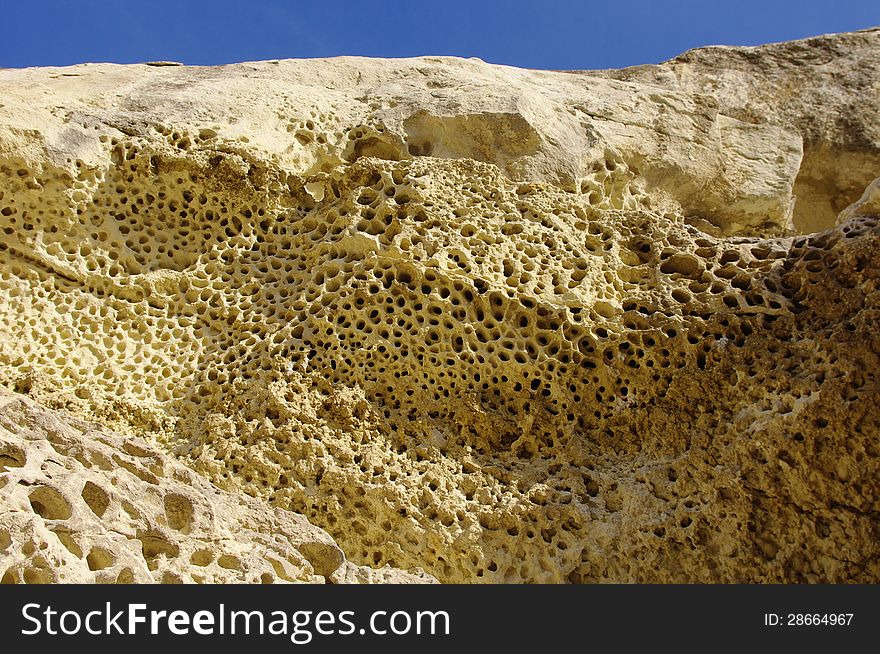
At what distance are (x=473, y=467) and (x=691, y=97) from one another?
480 centimetres

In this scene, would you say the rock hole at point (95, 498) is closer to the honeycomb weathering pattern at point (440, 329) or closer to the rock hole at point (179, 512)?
the honeycomb weathering pattern at point (440, 329)

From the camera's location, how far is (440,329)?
6445mm

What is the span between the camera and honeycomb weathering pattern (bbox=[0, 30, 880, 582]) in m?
5.58

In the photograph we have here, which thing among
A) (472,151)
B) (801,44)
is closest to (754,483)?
(472,151)

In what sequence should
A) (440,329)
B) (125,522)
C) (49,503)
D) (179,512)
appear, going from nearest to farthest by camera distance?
(49,503), (125,522), (179,512), (440,329)

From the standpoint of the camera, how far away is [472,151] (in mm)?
7828

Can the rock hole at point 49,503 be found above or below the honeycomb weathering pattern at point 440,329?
below

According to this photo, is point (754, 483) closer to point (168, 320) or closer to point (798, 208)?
point (168, 320)

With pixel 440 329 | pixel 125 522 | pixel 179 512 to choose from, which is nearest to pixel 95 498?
pixel 125 522

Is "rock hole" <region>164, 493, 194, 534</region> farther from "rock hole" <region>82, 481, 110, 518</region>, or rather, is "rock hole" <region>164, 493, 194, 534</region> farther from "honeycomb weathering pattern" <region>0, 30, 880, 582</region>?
"rock hole" <region>82, 481, 110, 518</region>

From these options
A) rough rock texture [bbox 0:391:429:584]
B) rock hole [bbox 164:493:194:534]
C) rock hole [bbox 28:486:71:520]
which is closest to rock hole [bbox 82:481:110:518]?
rough rock texture [bbox 0:391:429:584]

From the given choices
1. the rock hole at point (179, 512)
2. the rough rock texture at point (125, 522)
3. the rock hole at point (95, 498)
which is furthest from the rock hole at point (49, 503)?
the rock hole at point (179, 512)

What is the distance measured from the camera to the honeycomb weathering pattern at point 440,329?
5578 millimetres

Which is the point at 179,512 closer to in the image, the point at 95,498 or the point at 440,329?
the point at 95,498
